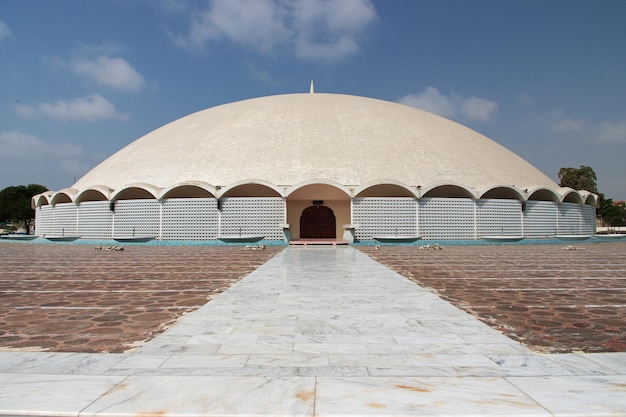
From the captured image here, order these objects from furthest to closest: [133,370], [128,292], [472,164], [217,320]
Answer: [472,164], [128,292], [217,320], [133,370]

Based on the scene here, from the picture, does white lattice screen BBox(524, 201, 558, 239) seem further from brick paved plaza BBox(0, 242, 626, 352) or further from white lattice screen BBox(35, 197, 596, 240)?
brick paved plaza BBox(0, 242, 626, 352)

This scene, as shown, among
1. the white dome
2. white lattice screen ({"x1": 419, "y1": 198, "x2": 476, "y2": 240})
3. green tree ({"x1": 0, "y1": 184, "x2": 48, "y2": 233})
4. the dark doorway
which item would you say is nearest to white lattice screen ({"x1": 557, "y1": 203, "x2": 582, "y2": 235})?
the white dome

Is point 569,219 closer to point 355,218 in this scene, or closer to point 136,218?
point 355,218

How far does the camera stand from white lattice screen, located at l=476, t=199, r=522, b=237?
23125 millimetres

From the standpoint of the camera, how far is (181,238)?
22.4m

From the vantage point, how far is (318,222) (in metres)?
25.1

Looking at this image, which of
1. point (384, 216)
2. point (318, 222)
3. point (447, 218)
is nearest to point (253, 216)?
point (318, 222)

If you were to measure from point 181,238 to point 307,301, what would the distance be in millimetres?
17827

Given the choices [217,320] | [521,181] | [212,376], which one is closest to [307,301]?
[217,320]

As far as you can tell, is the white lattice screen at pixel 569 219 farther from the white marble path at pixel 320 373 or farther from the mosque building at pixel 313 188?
the white marble path at pixel 320 373

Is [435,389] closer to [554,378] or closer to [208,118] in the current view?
[554,378]

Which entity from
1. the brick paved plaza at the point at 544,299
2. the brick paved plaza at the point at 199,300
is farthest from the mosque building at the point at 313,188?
the brick paved plaza at the point at 544,299

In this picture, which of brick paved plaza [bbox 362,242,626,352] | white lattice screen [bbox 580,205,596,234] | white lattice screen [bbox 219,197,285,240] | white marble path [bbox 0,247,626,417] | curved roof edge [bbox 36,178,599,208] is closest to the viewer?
white marble path [bbox 0,247,626,417]

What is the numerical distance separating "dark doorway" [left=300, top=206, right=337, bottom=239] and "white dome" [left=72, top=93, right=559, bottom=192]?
9.59 feet
